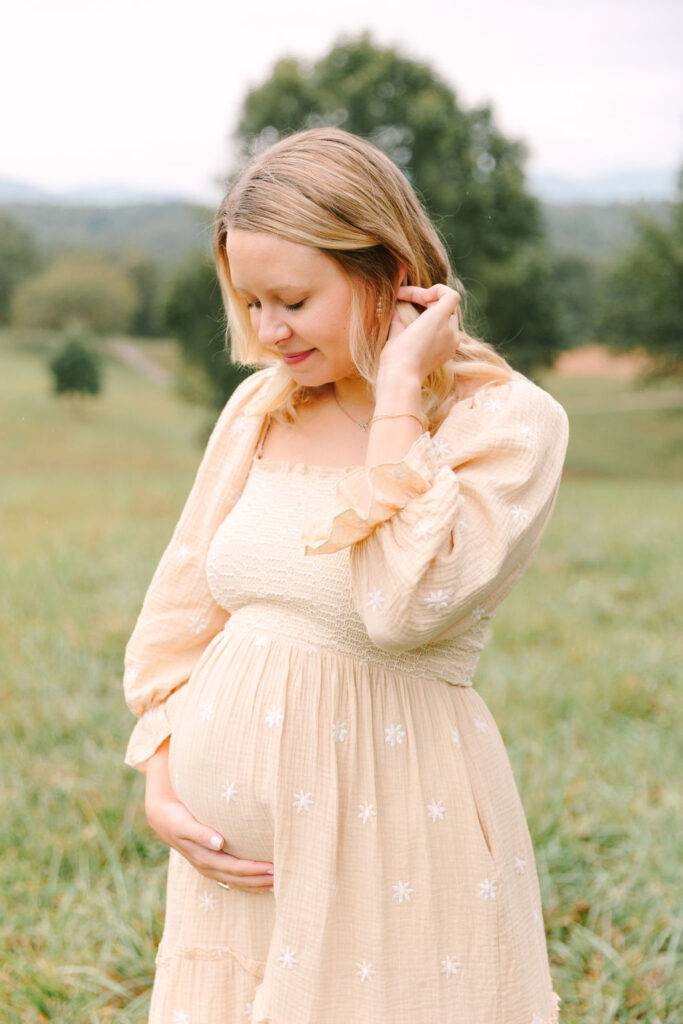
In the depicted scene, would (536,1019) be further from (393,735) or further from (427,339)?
(427,339)

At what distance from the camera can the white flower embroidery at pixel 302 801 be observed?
5.19 feet

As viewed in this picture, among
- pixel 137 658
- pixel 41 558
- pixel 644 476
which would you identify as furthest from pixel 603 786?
pixel 644 476

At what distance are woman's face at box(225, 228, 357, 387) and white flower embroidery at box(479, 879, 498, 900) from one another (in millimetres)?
881

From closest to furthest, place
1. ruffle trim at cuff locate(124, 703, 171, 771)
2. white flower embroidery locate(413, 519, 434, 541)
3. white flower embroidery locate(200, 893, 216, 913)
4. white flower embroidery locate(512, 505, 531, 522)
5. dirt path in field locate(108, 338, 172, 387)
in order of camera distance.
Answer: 1. white flower embroidery locate(413, 519, 434, 541)
2. white flower embroidery locate(512, 505, 531, 522)
3. white flower embroidery locate(200, 893, 216, 913)
4. ruffle trim at cuff locate(124, 703, 171, 771)
5. dirt path in field locate(108, 338, 172, 387)

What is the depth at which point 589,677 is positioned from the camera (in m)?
4.95

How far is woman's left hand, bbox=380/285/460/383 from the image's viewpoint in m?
1.57

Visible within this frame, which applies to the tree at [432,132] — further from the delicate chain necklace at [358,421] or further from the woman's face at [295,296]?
the woman's face at [295,296]

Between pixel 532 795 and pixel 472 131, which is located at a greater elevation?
pixel 472 131

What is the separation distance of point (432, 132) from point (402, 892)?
18.9m

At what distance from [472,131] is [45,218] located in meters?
63.8

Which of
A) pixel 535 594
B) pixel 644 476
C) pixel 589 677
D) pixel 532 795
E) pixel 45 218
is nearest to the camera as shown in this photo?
pixel 532 795

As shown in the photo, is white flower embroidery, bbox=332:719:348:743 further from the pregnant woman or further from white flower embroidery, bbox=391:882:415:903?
white flower embroidery, bbox=391:882:415:903

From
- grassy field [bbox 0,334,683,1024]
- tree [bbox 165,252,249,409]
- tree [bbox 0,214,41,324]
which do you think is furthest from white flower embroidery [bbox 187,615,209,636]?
tree [bbox 0,214,41,324]

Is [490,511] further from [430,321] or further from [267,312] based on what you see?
[267,312]
